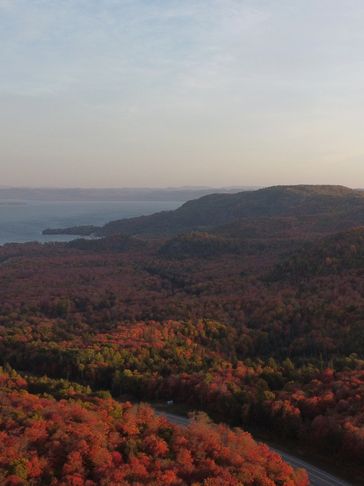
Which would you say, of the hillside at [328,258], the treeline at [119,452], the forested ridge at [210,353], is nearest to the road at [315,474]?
the forested ridge at [210,353]

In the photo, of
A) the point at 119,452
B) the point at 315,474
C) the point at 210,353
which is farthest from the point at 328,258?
the point at 119,452

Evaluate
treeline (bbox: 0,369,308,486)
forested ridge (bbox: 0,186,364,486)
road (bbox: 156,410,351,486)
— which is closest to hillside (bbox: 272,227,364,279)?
forested ridge (bbox: 0,186,364,486)

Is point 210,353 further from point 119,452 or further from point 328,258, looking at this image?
point 328,258

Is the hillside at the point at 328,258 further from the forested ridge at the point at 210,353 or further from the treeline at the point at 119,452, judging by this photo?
the treeline at the point at 119,452

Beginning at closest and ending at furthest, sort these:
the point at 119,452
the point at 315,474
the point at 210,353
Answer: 1. the point at 119,452
2. the point at 315,474
3. the point at 210,353

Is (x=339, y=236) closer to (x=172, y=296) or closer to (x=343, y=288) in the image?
(x=343, y=288)

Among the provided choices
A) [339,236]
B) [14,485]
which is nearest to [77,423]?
[14,485]

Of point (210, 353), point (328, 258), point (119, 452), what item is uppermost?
point (328, 258)

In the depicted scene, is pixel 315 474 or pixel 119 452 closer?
pixel 119 452

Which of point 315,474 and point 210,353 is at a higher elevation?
point 315,474
